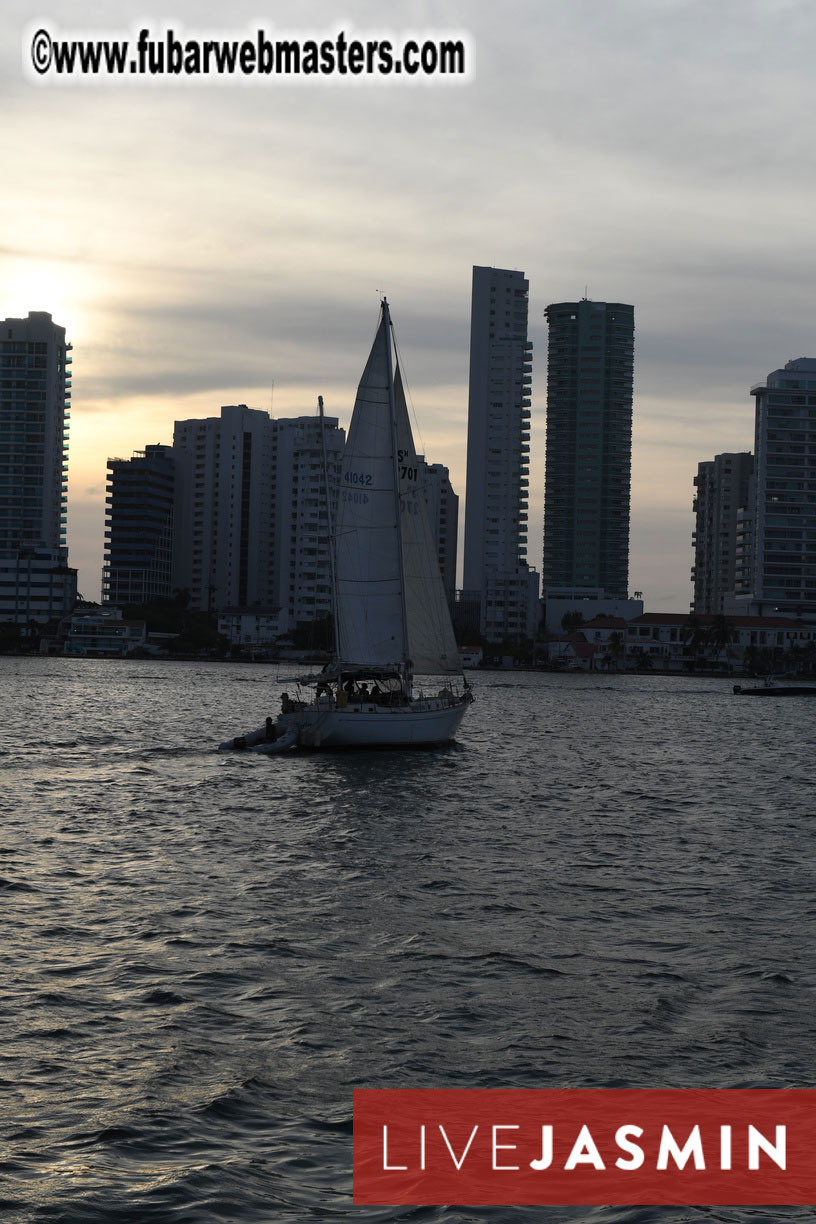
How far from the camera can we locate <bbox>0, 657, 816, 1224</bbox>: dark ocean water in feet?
43.1

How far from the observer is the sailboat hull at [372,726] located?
176ft

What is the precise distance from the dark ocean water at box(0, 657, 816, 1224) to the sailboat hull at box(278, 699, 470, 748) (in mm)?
6050

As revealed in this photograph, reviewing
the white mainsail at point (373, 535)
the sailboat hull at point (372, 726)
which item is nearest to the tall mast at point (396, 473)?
the white mainsail at point (373, 535)

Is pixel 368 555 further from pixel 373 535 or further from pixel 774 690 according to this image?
pixel 774 690

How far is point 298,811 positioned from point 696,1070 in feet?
83.3

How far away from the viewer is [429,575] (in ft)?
194

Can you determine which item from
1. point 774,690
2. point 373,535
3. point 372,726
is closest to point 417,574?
point 373,535

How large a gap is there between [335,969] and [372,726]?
33729 mm

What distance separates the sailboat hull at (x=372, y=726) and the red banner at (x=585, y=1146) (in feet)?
127

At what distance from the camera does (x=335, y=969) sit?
2000cm

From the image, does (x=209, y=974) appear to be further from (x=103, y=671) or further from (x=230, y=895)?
(x=103, y=671)

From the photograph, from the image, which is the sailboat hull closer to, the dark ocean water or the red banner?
the dark ocean water

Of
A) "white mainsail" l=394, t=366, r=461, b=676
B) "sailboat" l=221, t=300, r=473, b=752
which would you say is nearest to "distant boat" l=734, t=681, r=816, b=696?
"white mainsail" l=394, t=366, r=461, b=676

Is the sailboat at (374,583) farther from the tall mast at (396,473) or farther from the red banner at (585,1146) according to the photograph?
the red banner at (585,1146)
